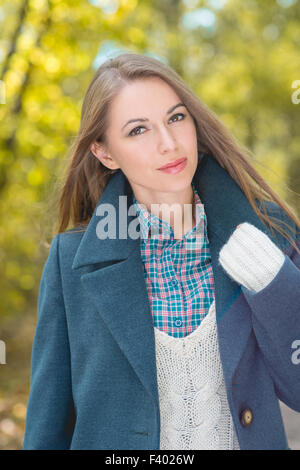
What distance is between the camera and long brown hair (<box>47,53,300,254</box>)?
197cm

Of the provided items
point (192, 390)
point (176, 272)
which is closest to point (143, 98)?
point (176, 272)

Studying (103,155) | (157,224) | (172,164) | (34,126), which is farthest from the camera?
(34,126)

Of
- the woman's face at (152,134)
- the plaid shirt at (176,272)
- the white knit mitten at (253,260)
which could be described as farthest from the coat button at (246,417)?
the woman's face at (152,134)

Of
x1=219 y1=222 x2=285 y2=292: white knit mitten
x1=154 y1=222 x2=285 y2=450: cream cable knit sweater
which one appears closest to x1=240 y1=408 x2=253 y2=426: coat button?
x1=154 y1=222 x2=285 y2=450: cream cable knit sweater

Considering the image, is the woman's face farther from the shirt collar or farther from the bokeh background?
the bokeh background

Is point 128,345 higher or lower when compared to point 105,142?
lower

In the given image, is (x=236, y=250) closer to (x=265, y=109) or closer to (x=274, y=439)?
(x=274, y=439)

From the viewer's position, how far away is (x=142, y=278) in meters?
1.94

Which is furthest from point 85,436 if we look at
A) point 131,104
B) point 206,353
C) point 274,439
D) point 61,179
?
point 131,104

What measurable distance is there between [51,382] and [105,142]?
103cm

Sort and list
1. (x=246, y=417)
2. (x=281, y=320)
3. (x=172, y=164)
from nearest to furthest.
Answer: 1. (x=281, y=320)
2. (x=246, y=417)
3. (x=172, y=164)

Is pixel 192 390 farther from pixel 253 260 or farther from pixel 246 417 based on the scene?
pixel 253 260

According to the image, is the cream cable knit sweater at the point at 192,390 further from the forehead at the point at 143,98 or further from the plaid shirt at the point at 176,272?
the forehead at the point at 143,98

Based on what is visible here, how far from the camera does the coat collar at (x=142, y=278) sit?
69.4 inches
